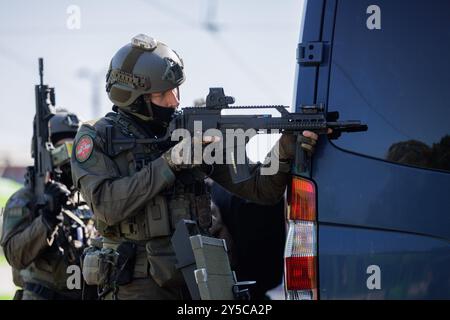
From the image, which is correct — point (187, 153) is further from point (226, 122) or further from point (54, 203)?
point (54, 203)

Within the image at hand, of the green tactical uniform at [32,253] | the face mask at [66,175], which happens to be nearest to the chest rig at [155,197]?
the green tactical uniform at [32,253]

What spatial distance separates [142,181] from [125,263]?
0.48 meters

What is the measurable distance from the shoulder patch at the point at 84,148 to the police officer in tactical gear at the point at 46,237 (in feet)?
5.76

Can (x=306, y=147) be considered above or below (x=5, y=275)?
above

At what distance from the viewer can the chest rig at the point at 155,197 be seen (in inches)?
196

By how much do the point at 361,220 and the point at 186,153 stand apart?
1.24 meters

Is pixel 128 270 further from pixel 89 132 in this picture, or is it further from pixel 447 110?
pixel 447 110

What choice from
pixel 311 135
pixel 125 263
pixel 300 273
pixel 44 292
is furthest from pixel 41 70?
pixel 300 273

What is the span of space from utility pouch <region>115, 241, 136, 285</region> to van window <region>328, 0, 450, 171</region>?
1.54m

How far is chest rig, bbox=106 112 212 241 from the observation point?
4988 mm

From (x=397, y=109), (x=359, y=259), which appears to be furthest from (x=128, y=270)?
(x=397, y=109)

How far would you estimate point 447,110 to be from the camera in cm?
387

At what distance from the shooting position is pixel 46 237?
6.67 meters

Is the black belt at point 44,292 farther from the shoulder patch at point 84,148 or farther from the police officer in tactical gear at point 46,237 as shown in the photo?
the shoulder patch at point 84,148
